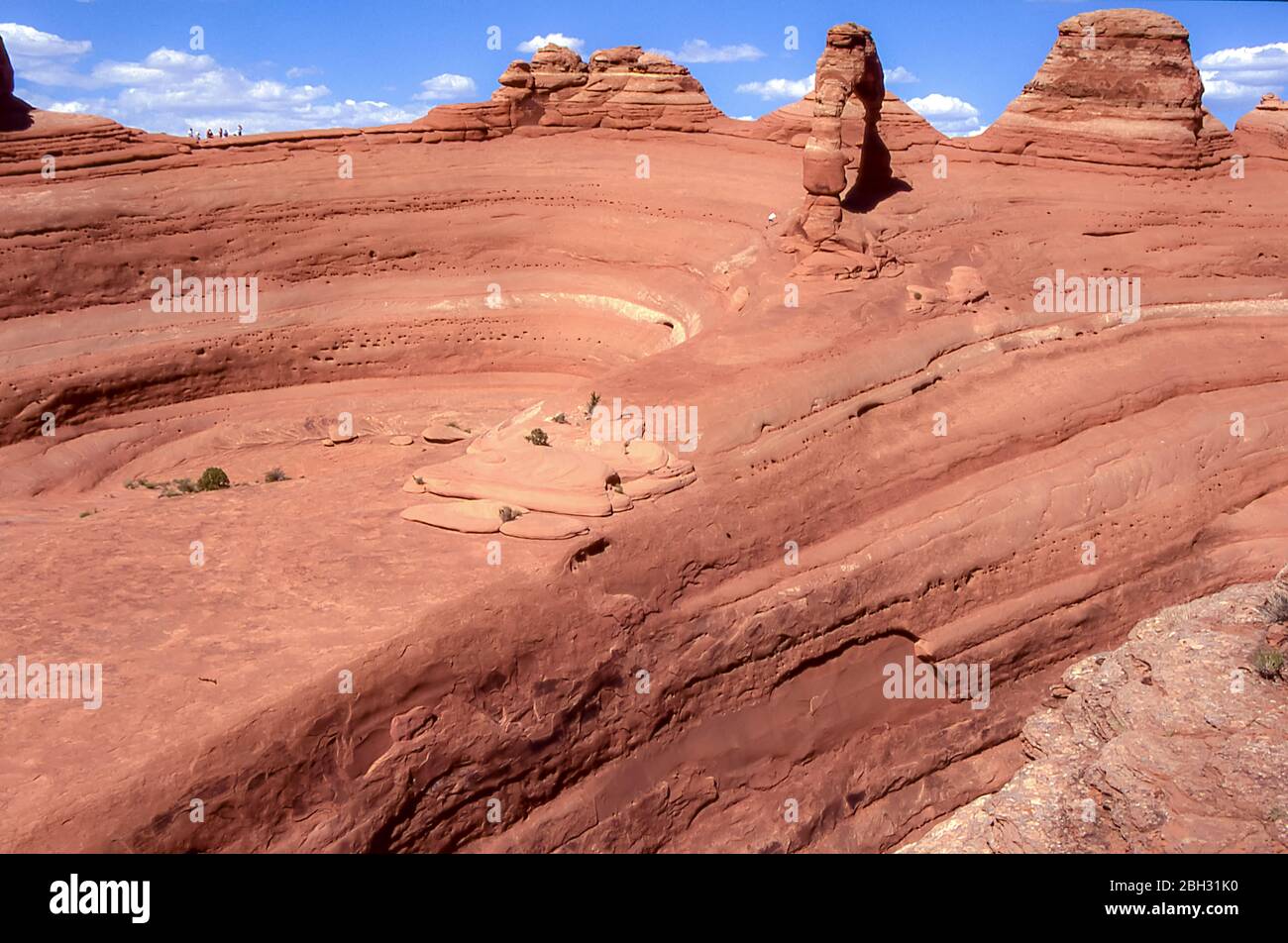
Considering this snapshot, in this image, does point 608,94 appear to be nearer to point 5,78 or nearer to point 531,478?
point 5,78

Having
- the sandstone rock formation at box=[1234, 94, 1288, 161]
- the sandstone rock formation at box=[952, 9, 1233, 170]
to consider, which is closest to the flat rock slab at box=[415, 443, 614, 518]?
the sandstone rock formation at box=[952, 9, 1233, 170]

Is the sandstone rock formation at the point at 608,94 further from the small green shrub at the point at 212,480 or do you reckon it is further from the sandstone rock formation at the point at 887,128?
the small green shrub at the point at 212,480

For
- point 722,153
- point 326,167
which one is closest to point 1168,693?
point 722,153

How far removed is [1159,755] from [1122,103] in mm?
15261

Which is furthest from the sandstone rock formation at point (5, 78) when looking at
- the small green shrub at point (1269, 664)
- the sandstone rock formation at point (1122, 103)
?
the small green shrub at point (1269, 664)

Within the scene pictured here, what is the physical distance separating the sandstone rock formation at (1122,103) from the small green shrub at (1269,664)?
41.7 ft

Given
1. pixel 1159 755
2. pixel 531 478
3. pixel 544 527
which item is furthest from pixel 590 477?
pixel 1159 755

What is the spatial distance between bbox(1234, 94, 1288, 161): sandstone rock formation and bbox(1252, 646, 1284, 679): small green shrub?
14.4 metres

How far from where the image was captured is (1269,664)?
36.6ft

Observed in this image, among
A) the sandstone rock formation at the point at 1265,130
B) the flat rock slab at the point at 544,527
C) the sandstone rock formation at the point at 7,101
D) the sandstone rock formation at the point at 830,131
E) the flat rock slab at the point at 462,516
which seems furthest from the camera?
the sandstone rock formation at the point at 1265,130

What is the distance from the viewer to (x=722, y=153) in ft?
78.6

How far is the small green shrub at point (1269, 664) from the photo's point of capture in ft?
36.6

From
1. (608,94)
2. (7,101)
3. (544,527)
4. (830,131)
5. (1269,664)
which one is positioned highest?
(608,94)
